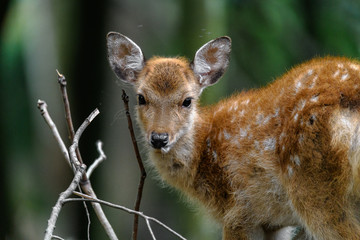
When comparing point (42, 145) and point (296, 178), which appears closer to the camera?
point (296, 178)

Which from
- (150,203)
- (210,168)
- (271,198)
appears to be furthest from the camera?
(150,203)

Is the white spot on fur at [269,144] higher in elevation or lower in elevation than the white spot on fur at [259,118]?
lower

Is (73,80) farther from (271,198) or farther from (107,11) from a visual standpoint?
(271,198)

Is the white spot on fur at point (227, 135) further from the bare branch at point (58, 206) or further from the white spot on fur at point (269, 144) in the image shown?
the bare branch at point (58, 206)

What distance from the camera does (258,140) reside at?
5.09 meters

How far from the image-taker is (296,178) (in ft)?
15.4

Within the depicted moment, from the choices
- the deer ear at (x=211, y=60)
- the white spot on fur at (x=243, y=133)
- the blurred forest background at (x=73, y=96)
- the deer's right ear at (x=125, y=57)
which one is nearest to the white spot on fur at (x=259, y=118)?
the white spot on fur at (x=243, y=133)

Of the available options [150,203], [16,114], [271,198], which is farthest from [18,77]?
[271,198]

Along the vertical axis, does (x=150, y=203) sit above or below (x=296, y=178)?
below

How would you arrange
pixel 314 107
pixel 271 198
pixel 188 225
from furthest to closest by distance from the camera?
pixel 188 225, pixel 271 198, pixel 314 107

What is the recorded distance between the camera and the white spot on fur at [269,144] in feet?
16.3

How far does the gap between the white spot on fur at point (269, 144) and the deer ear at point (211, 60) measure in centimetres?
87

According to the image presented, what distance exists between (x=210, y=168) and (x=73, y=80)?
4495 mm

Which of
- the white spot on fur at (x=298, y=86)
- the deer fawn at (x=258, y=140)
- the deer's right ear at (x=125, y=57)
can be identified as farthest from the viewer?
the deer's right ear at (x=125, y=57)
